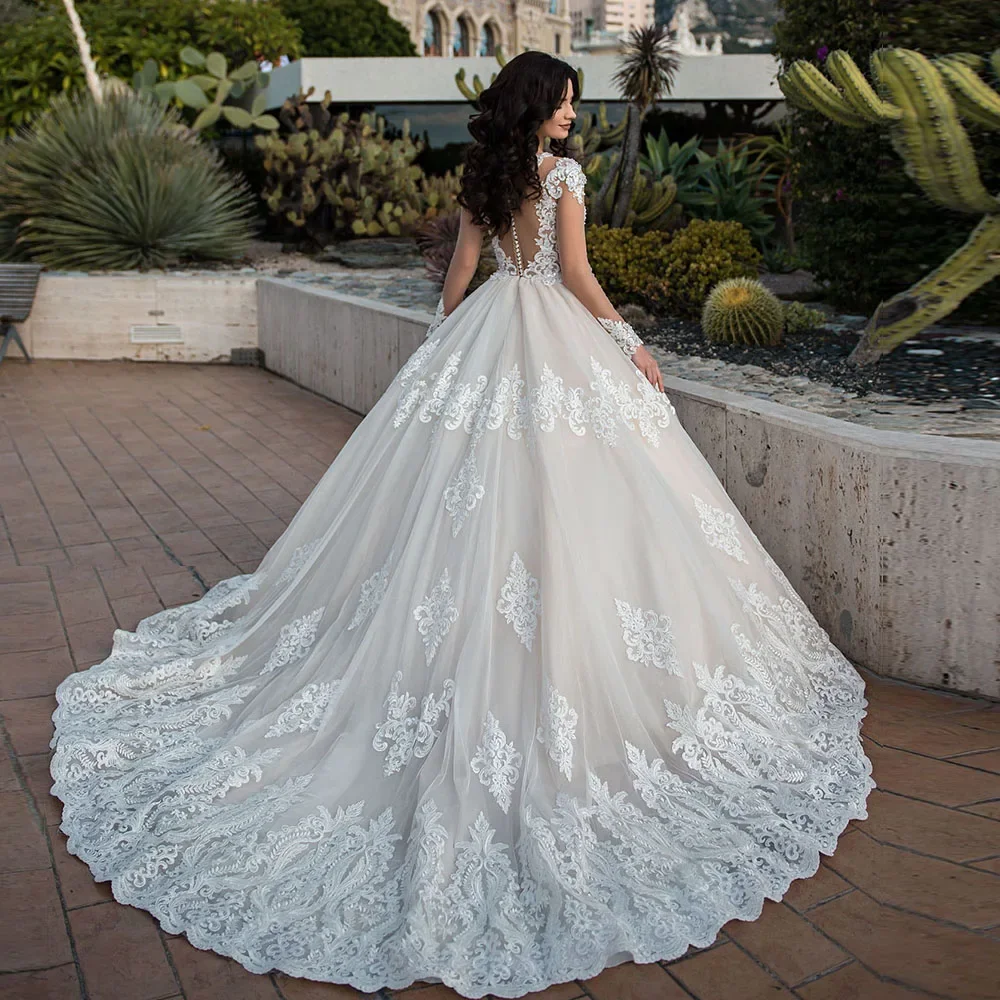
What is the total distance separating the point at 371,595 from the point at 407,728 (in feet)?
1.72

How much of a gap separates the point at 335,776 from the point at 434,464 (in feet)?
3.14

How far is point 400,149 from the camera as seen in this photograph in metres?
14.1

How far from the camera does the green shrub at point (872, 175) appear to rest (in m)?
6.23

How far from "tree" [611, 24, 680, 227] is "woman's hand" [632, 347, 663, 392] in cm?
523

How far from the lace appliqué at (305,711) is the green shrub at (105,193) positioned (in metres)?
9.32

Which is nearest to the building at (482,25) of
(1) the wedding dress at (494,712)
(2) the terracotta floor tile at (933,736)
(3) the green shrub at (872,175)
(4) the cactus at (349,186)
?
(4) the cactus at (349,186)

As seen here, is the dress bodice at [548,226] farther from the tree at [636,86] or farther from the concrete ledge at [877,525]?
the tree at [636,86]

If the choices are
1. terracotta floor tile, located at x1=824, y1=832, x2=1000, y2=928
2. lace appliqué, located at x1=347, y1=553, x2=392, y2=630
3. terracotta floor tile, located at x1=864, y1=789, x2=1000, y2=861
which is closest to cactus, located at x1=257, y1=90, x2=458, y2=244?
lace appliqué, located at x1=347, y1=553, x2=392, y2=630

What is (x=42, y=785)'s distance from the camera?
11.3 ft

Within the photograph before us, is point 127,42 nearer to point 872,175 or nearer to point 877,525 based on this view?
point 872,175

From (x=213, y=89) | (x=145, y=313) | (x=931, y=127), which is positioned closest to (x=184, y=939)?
(x=931, y=127)

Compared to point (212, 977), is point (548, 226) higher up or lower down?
higher up

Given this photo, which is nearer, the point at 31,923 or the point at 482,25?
the point at 31,923

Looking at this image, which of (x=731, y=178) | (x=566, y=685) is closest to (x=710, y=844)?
(x=566, y=685)
